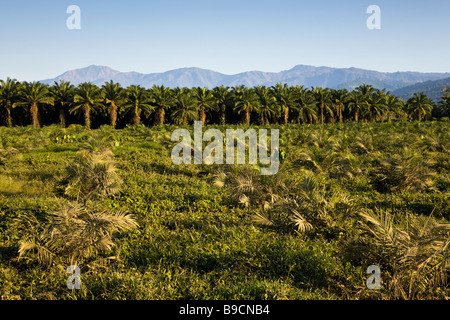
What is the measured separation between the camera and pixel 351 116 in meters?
58.2

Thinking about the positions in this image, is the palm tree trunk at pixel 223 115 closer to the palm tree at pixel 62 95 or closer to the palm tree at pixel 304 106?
the palm tree at pixel 304 106

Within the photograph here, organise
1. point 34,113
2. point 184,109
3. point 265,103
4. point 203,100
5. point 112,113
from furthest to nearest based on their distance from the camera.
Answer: point 265,103, point 203,100, point 112,113, point 184,109, point 34,113

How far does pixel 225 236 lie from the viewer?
22.0ft

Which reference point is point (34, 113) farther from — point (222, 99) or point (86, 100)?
point (222, 99)

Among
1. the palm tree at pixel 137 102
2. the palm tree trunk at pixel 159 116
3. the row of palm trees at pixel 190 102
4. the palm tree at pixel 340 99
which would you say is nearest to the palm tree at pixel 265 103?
the row of palm trees at pixel 190 102

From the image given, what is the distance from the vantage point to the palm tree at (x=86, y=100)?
1544 inches

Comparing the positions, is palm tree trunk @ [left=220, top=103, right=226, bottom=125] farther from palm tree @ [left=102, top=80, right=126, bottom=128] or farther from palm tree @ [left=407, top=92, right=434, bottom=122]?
palm tree @ [left=407, top=92, right=434, bottom=122]

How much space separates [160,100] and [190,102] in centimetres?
412

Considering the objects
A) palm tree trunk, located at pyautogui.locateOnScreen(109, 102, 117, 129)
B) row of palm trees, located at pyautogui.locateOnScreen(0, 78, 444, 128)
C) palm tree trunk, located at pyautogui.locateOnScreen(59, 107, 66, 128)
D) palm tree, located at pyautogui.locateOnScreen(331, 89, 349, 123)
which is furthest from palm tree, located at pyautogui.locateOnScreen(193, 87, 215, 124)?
palm tree, located at pyautogui.locateOnScreen(331, 89, 349, 123)

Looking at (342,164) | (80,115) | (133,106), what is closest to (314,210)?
(342,164)

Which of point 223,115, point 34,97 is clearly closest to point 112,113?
point 34,97

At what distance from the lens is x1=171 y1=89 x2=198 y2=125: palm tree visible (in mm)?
41688
